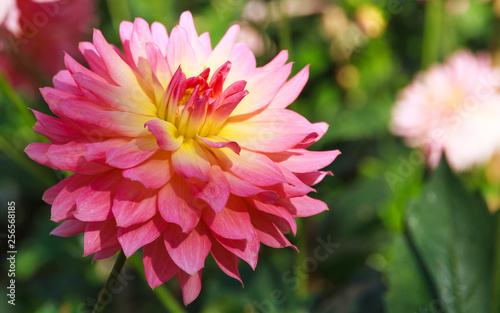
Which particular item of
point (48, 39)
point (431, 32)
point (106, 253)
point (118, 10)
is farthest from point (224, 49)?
point (431, 32)

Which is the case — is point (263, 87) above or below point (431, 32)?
above

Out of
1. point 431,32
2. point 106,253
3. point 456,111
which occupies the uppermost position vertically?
point 106,253

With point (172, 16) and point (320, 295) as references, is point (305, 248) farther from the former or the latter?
point (172, 16)

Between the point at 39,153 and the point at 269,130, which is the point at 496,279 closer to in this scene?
the point at 269,130

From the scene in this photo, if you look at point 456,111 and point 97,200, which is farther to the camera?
point 456,111

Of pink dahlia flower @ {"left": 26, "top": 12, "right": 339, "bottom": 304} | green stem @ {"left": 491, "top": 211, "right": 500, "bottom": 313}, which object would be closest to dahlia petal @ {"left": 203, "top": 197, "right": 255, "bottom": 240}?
pink dahlia flower @ {"left": 26, "top": 12, "right": 339, "bottom": 304}

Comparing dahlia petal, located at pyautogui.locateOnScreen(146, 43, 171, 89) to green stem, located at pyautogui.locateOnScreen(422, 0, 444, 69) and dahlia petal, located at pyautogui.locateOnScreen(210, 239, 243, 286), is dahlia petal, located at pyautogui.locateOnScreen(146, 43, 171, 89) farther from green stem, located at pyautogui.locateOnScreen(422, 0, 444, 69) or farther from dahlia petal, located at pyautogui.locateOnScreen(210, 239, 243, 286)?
green stem, located at pyautogui.locateOnScreen(422, 0, 444, 69)

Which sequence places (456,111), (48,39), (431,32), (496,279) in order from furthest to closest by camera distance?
1. (431,32)
2. (456,111)
3. (48,39)
4. (496,279)
